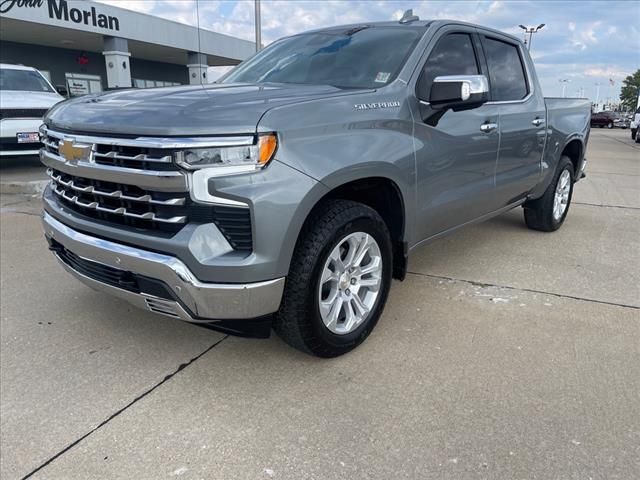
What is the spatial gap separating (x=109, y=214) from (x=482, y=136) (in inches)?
102

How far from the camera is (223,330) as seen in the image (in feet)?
8.36

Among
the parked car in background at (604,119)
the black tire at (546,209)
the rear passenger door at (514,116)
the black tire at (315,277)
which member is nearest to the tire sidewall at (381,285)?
the black tire at (315,277)

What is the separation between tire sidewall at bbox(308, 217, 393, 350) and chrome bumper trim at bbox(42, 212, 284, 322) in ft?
0.79

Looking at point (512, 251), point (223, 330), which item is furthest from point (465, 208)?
point (223, 330)

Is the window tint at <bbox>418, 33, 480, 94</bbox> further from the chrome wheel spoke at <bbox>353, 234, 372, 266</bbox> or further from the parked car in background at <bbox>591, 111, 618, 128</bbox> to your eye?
the parked car in background at <bbox>591, 111, 618, 128</bbox>

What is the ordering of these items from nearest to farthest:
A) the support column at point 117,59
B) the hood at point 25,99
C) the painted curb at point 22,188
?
the painted curb at point 22,188
the hood at point 25,99
the support column at point 117,59

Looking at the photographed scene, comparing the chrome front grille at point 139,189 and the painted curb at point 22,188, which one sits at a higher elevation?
the chrome front grille at point 139,189

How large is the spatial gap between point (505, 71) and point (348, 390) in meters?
3.20

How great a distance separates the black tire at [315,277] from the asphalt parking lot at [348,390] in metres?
0.17

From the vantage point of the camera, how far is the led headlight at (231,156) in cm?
228

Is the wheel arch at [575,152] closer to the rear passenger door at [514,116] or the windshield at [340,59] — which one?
the rear passenger door at [514,116]

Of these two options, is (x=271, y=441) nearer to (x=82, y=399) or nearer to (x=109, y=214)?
(x=82, y=399)

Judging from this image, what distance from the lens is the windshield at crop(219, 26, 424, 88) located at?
331 cm

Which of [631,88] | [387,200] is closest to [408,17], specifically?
[387,200]
